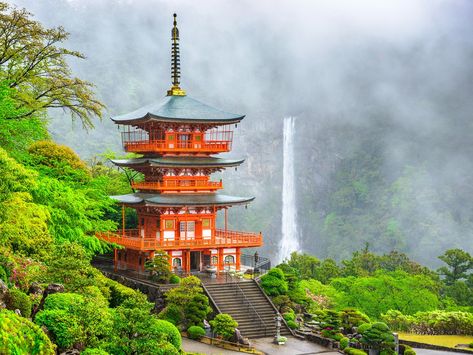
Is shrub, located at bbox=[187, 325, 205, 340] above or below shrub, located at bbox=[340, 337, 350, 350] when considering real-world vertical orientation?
above

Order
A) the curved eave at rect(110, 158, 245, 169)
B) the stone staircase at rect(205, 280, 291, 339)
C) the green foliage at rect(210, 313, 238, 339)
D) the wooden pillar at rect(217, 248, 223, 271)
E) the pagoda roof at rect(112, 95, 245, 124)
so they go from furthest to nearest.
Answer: the wooden pillar at rect(217, 248, 223, 271)
the pagoda roof at rect(112, 95, 245, 124)
the curved eave at rect(110, 158, 245, 169)
the stone staircase at rect(205, 280, 291, 339)
the green foliage at rect(210, 313, 238, 339)

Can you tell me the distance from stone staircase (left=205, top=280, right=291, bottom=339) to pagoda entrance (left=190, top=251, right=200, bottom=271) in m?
3.71

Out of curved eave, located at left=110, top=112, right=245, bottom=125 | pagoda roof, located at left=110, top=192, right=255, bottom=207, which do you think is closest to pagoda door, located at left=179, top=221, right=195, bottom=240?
pagoda roof, located at left=110, top=192, right=255, bottom=207

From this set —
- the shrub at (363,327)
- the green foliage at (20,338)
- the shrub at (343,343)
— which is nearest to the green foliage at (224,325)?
the shrub at (343,343)

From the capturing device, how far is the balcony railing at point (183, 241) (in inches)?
1391

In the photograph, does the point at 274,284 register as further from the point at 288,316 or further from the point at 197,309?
the point at 197,309

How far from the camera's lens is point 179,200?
36125mm

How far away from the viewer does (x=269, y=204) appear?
145 meters

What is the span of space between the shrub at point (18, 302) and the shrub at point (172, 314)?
1115 cm

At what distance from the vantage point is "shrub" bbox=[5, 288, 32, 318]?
19.2 m

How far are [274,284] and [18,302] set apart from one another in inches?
649

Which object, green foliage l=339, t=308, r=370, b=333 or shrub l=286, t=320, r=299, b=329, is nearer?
green foliage l=339, t=308, r=370, b=333

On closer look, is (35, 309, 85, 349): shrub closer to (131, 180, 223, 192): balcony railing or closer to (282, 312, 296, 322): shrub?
(282, 312, 296, 322): shrub

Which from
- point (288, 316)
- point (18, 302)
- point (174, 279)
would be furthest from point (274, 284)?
point (18, 302)
